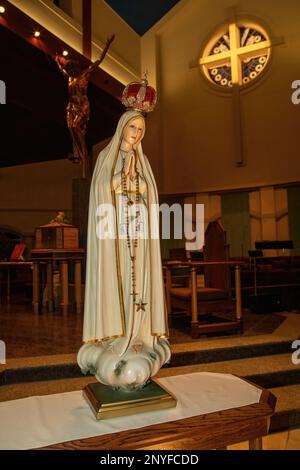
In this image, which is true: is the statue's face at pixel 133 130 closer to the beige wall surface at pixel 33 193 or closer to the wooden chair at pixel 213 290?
the wooden chair at pixel 213 290

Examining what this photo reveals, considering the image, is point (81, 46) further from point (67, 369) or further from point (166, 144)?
point (67, 369)

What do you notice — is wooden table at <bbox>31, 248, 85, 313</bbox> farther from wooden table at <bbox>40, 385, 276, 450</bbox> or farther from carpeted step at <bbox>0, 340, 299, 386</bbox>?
wooden table at <bbox>40, 385, 276, 450</bbox>

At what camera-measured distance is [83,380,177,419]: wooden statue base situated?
1452 mm

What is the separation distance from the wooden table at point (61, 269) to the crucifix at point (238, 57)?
5618mm

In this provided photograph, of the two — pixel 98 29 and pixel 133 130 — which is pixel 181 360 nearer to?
pixel 133 130

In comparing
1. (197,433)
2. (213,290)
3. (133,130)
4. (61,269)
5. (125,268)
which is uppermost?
(133,130)

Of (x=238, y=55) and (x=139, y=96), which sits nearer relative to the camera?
(x=139, y=96)

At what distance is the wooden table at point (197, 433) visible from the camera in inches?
49.9

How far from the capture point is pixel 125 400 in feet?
4.88

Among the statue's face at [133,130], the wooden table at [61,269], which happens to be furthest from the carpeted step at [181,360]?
the wooden table at [61,269]

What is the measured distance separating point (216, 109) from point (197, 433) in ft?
30.0

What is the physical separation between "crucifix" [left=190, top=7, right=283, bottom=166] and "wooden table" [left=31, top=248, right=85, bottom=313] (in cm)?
562

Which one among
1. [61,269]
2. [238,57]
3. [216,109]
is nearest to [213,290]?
[61,269]
